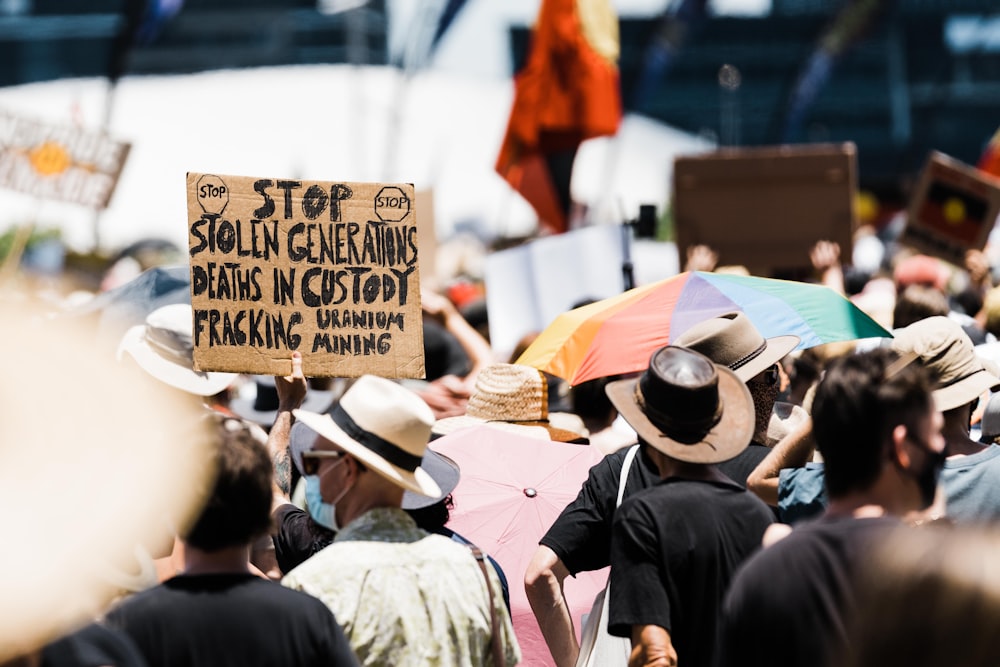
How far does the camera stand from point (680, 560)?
359cm

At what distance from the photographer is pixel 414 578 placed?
3.42 metres

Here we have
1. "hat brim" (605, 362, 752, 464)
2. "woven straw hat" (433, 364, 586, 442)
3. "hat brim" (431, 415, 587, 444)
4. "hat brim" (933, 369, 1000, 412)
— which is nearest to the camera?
"hat brim" (605, 362, 752, 464)

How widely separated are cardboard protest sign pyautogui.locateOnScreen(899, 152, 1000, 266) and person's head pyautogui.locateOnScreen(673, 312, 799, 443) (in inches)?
248

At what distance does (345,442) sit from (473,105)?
52056 millimetres

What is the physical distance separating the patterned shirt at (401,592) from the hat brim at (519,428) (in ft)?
5.63

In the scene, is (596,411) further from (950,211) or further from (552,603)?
(950,211)

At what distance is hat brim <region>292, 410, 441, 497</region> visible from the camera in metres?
3.53

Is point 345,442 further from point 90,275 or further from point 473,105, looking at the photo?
point 473,105

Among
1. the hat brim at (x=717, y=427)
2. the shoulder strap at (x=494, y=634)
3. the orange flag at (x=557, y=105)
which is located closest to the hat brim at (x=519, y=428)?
the hat brim at (x=717, y=427)

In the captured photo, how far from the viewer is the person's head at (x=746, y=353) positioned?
4.46 metres

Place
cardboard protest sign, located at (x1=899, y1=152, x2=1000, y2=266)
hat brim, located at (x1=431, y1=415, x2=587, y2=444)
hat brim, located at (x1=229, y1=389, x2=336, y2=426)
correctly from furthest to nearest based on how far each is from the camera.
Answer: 1. cardboard protest sign, located at (x1=899, y1=152, x2=1000, y2=266)
2. hat brim, located at (x1=229, y1=389, x2=336, y2=426)
3. hat brim, located at (x1=431, y1=415, x2=587, y2=444)

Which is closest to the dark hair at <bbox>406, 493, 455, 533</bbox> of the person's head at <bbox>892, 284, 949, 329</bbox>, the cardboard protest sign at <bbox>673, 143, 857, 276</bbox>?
the person's head at <bbox>892, 284, 949, 329</bbox>

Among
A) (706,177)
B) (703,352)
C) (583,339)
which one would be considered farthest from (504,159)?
(703,352)

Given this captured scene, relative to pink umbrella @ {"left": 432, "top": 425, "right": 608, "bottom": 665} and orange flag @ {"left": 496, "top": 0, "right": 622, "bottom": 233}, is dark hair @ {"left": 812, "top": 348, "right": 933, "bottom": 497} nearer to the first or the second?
pink umbrella @ {"left": 432, "top": 425, "right": 608, "bottom": 665}
